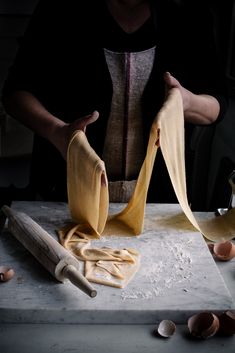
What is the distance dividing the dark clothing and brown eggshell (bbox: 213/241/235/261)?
40 cm

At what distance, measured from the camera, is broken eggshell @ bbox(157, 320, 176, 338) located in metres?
0.82

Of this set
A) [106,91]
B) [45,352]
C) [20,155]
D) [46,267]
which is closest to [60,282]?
[46,267]

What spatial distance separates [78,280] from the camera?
0.87 meters

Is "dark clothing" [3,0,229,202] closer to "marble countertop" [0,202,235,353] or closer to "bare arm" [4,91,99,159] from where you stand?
"bare arm" [4,91,99,159]

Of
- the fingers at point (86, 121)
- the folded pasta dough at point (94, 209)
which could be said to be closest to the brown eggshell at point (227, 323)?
the folded pasta dough at point (94, 209)

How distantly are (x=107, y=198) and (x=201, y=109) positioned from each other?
0.39 m

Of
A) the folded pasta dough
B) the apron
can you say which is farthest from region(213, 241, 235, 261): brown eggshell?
the apron

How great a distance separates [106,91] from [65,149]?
0.84 feet

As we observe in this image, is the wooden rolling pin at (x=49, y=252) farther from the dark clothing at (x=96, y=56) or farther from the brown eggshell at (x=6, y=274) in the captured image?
the dark clothing at (x=96, y=56)

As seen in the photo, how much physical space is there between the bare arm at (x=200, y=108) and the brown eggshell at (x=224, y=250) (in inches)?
14.8

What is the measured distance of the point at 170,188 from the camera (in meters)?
1.49

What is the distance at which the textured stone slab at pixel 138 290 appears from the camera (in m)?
0.85

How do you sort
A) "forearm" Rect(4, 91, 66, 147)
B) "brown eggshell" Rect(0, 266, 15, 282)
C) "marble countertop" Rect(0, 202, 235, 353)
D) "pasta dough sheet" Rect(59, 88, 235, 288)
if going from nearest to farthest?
"marble countertop" Rect(0, 202, 235, 353) < "brown eggshell" Rect(0, 266, 15, 282) < "pasta dough sheet" Rect(59, 88, 235, 288) < "forearm" Rect(4, 91, 66, 147)

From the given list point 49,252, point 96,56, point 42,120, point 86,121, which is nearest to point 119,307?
point 49,252
